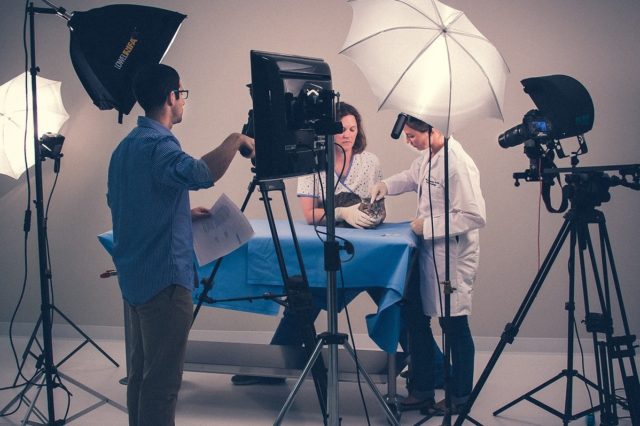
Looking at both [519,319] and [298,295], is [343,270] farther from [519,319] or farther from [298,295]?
[519,319]

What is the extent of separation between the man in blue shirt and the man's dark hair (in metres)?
0.10

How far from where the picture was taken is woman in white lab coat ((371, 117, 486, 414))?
9.93ft

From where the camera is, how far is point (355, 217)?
3.28 metres

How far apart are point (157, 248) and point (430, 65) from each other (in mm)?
1168

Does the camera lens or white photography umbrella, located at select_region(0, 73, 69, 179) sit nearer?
the camera lens

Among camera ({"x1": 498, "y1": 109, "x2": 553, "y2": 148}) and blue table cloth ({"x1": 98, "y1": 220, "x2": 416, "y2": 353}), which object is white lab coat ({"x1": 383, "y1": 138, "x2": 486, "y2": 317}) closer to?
blue table cloth ({"x1": 98, "y1": 220, "x2": 416, "y2": 353})

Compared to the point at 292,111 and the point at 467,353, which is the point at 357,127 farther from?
the point at 292,111

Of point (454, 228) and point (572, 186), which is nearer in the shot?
point (572, 186)

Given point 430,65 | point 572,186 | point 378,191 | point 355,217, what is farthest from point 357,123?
point 572,186

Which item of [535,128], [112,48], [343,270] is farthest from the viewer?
[343,270]


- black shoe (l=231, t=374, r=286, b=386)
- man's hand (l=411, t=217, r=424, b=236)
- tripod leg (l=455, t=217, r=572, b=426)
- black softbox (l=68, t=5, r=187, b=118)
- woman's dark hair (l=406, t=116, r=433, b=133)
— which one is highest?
black softbox (l=68, t=5, r=187, b=118)

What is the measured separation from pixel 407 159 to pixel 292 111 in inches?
93.9

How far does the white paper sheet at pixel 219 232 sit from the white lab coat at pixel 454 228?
0.84m

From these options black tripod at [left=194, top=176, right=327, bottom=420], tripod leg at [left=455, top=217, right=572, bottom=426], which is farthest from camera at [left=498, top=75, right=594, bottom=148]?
black tripod at [left=194, top=176, right=327, bottom=420]
